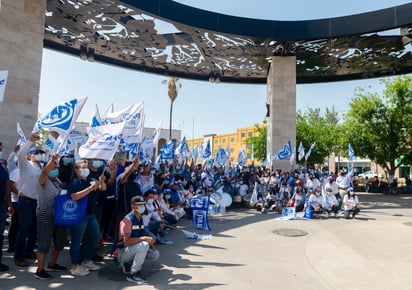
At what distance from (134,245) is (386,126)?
2383cm

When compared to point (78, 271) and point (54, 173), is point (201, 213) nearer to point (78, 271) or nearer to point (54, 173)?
point (78, 271)

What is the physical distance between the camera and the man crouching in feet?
15.7

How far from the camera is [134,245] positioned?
16.0ft

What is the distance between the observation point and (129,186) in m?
6.16

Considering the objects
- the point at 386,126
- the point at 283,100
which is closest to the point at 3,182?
the point at 283,100

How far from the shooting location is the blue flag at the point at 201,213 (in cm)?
892


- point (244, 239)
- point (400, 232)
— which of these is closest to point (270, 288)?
point (244, 239)

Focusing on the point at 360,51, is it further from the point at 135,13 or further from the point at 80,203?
the point at 80,203

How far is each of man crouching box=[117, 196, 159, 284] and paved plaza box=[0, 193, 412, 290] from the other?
0.68 feet

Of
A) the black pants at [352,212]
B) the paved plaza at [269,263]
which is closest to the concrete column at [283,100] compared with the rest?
the black pants at [352,212]

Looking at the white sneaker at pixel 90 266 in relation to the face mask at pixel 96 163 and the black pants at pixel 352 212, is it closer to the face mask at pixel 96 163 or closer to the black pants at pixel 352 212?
the face mask at pixel 96 163

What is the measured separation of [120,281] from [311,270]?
324cm

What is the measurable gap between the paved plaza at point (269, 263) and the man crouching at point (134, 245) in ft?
0.68

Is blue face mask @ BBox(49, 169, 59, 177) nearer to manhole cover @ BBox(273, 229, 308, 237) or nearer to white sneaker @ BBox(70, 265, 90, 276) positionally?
white sneaker @ BBox(70, 265, 90, 276)
